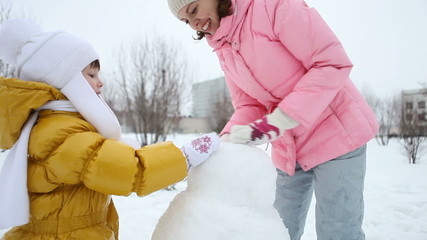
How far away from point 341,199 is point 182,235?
85cm

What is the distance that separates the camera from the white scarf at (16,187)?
1.09m

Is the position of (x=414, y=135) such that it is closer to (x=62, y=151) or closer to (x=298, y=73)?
(x=298, y=73)

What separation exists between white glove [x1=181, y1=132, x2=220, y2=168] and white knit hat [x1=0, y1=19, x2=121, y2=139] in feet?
1.25

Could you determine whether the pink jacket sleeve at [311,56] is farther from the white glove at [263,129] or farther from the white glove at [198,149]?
the white glove at [198,149]

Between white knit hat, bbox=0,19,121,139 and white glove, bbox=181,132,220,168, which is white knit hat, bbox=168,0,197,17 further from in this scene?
white glove, bbox=181,132,220,168

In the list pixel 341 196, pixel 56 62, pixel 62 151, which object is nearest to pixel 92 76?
pixel 56 62

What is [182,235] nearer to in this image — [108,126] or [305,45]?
[108,126]

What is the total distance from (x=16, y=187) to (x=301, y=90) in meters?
1.27

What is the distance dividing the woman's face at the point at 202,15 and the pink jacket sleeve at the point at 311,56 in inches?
11.8

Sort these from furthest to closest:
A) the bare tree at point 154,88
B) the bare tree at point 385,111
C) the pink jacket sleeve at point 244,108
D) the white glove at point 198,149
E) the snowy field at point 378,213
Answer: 1. the bare tree at point 385,111
2. the bare tree at point 154,88
3. the snowy field at point 378,213
4. the pink jacket sleeve at point 244,108
5. the white glove at point 198,149

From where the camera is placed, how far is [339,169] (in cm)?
144

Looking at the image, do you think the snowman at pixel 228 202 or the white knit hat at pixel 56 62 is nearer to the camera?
the snowman at pixel 228 202

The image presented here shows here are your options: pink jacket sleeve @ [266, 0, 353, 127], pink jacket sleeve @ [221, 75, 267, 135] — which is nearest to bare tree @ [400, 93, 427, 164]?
pink jacket sleeve @ [221, 75, 267, 135]

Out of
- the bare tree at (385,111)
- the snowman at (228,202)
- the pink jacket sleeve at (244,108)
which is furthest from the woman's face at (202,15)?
the bare tree at (385,111)
